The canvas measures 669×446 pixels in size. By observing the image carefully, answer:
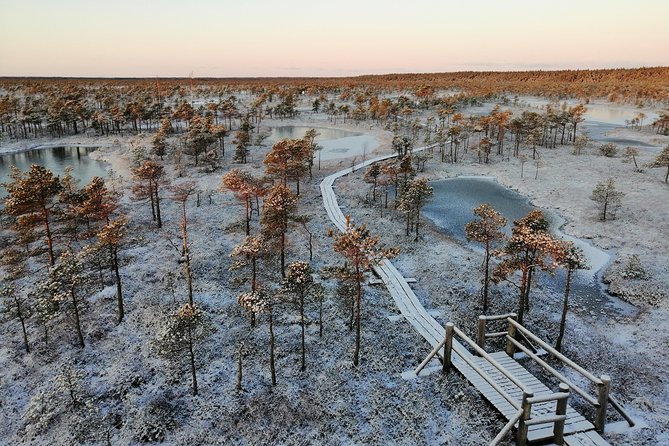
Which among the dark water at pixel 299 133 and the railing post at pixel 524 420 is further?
the dark water at pixel 299 133

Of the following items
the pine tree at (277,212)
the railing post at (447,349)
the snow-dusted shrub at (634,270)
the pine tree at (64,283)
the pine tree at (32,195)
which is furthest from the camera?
the snow-dusted shrub at (634,270)

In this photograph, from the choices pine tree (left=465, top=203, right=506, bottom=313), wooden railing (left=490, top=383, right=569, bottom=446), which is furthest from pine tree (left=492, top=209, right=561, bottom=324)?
wooden railing (left=490, top=383, right=569, bottom=446)

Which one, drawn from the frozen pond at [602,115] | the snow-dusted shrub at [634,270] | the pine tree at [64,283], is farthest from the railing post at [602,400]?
the frozen pond at [602,115]

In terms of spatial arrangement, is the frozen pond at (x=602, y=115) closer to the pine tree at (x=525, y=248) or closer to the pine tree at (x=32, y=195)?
the pine tree at (x=525, y=248)

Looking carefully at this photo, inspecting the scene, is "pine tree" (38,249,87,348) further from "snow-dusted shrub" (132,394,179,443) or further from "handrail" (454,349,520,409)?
A: "handrail" (454,349,520,409)

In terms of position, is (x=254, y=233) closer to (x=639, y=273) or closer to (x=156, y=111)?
(x=639, y=273)

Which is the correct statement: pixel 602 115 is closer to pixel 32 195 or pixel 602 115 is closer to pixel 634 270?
pixel 634 270
